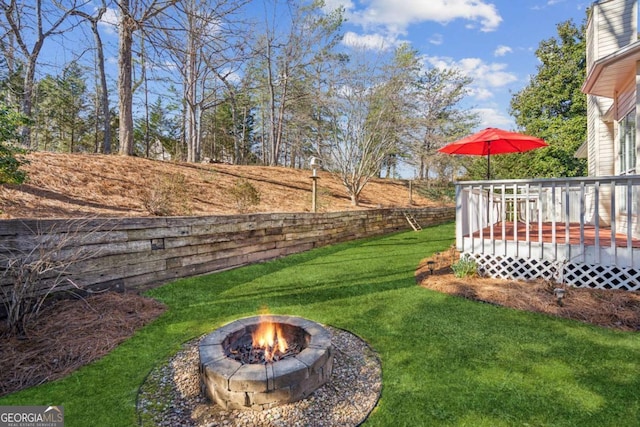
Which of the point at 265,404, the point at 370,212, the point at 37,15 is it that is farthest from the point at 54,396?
the point at 370,212

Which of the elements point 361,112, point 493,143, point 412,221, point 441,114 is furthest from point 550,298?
point 441,114

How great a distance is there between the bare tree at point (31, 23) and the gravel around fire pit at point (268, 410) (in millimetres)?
3572

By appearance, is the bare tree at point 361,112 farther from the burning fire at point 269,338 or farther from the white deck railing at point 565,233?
the burning fire at point 269,338

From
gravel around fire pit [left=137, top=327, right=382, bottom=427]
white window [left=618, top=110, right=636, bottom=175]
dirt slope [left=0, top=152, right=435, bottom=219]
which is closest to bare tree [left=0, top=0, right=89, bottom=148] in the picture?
dirt slope [left=0, top=152, right=435, bottom=219]

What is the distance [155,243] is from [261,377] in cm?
305

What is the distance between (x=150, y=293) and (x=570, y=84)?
79.1ft

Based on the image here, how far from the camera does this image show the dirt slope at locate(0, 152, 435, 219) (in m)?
5.23

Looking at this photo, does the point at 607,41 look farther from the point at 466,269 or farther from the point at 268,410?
the point at 268,410

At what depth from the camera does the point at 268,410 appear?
1875 mm

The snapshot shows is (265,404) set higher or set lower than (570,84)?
lower

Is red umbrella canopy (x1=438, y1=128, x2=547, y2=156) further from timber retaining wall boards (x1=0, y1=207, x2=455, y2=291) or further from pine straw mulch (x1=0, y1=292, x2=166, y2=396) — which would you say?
pine straw mulch (x1=0, y1=292, x2=166, y2=396)

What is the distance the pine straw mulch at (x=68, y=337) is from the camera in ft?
7.34

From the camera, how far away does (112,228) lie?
365 cm

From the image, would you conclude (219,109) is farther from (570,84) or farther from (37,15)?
(570,84)
